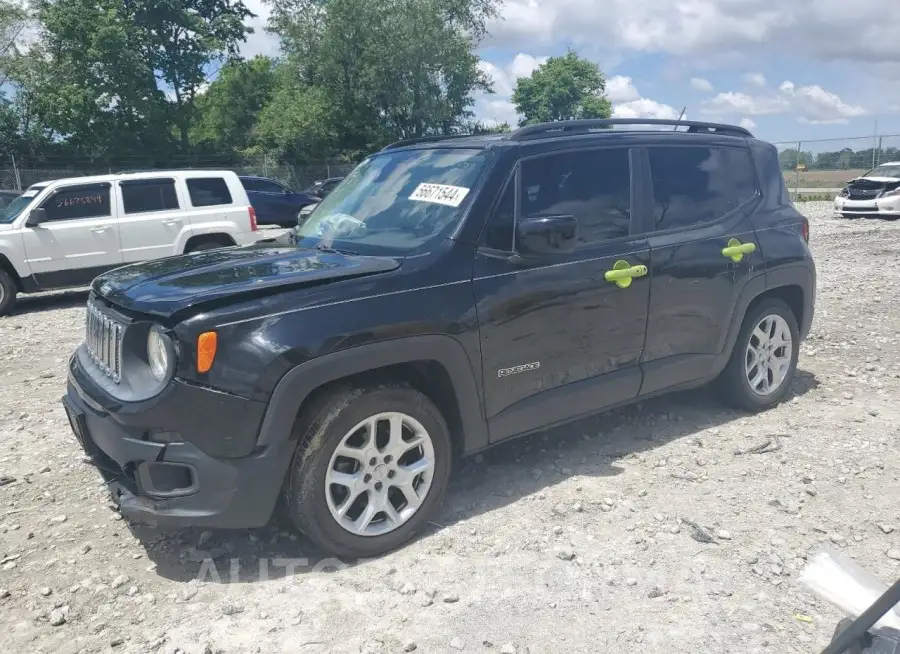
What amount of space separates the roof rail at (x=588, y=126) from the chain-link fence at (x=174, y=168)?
21491 millimetres

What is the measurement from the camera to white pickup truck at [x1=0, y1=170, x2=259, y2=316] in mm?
10062

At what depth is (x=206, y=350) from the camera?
2975 mm

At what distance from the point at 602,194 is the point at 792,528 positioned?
2.00 metres

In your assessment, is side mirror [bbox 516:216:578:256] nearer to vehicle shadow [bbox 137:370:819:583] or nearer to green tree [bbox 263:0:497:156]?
vehicle shadow [bbox 137:370:819:583]

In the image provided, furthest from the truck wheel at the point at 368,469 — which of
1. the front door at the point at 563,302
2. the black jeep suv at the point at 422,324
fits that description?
the front door at the point at 563,302

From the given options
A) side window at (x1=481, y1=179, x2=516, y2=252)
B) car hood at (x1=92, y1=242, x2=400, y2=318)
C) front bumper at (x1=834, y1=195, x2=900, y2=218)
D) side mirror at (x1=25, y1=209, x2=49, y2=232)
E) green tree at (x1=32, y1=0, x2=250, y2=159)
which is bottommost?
front bumper at (x1=834, y1=195, x2=900, y2=218)

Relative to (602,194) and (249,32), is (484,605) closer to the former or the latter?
(602,194)

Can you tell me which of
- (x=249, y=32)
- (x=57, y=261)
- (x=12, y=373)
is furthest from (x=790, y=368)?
(x=249, y=32)

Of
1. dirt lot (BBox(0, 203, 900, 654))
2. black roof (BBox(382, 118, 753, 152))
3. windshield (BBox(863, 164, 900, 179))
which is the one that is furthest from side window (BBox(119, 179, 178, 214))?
windshield (BBox(863, 164, 900, 179))

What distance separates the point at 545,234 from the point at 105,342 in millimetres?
2133

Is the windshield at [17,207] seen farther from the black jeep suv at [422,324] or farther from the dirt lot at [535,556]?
the black jeep suv at [422,324]

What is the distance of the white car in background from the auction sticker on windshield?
18453 mm

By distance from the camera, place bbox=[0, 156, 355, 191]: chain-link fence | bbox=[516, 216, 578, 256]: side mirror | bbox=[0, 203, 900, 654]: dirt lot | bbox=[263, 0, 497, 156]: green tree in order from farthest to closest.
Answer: bbox=[263, 0, 497, 156]: green tree
bbox=[0, 156, 355, 191]: chain-link fence
bbox=[516, 216, 578, 256]: side mirror
bbox=[0, 203, 900, 654]: dirt lot

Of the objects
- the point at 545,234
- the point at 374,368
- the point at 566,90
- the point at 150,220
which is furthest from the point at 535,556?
the point at 566,90
